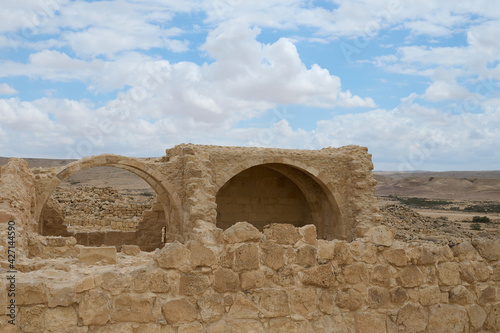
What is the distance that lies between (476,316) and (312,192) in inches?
404

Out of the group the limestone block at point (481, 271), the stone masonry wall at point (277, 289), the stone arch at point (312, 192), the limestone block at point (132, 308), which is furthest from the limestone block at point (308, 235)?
the stone arch at point (312, 192)

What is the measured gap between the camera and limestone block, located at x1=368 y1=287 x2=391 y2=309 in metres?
3.54

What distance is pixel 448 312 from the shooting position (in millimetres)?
3686

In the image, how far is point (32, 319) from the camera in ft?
9.87

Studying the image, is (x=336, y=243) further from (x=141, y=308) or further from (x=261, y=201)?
(x=261, y=201)

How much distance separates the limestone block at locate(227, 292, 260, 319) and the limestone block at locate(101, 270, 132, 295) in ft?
2.35

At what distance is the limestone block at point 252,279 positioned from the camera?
3303mm

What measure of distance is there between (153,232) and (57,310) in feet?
34.9

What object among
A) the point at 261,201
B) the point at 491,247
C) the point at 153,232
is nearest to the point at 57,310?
the point at 491,247

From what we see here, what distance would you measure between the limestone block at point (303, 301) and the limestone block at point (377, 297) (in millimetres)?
437

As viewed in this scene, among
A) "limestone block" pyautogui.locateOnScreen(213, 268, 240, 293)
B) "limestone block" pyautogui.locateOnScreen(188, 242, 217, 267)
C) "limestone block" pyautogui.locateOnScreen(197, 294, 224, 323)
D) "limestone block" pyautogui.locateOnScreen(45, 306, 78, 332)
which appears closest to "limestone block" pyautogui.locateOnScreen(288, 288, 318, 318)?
"limestone block" pyautogui.locateOnScreen(213, 268, 240, 293)

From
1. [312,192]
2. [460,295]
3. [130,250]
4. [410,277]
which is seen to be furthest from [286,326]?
[312,192]

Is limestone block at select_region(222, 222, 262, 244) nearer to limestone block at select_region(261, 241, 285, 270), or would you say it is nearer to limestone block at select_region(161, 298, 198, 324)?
limestone block at select_region(261, 241, 285, 270)

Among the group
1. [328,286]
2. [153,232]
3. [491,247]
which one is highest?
[491,247]
